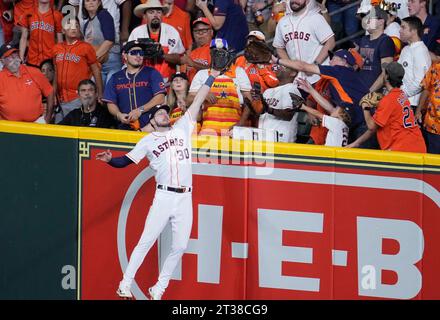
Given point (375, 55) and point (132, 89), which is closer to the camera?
point (375, 55)

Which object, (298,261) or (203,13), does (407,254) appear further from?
(203,13)

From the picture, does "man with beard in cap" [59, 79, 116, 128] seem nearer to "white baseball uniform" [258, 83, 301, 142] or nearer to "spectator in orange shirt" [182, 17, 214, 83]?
"spectator in orange shirt" [182, 17, 214, 83]

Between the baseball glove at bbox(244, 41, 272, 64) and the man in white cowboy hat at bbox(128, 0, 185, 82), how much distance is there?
1375mm

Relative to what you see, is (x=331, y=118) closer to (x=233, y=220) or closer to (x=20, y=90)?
(x=233, y=220)

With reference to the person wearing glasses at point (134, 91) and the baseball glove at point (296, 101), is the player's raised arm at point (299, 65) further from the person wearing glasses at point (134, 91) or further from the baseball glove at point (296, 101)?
the person wearing glasses at point (134, 91)

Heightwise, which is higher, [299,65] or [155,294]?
[299,65]

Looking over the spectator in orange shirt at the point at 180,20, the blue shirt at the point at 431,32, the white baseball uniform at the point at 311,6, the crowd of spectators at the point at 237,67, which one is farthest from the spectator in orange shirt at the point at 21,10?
the blue shirt at the point at 431,32

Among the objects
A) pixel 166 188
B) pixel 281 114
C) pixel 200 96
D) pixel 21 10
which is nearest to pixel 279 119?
pixel 281 114

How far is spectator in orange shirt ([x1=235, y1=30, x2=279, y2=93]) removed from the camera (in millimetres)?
16562

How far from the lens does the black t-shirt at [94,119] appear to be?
16859mm

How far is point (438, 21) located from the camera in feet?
55.4

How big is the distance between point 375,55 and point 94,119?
3.37m

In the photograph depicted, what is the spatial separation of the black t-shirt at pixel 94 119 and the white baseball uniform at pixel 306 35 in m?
2.30

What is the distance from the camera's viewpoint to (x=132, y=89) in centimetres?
1669
